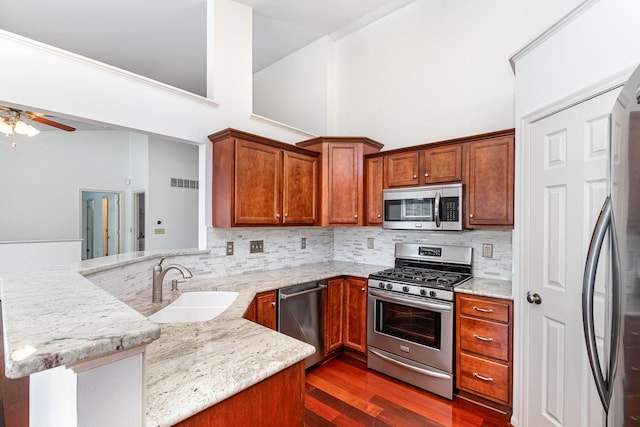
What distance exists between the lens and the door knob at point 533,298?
1.83 m

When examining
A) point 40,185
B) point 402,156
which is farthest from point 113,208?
point 402,156

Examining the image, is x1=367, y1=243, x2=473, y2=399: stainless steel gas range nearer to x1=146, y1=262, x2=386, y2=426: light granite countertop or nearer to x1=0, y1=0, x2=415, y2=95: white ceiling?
x1=146, y1=262, x2=386, y2=426: light granite countertop

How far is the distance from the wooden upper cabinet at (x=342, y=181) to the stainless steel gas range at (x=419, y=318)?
746 mm

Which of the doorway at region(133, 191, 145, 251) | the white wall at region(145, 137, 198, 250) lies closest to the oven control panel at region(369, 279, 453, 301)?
the white wall at region(145, 137, 198, 250)

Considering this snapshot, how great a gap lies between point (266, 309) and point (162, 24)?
3501 millimetres

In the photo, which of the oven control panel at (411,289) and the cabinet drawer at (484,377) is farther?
the oven control panel at (411,289)

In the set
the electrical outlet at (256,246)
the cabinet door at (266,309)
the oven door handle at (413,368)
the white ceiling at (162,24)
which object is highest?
the white ceiling at (162,24)

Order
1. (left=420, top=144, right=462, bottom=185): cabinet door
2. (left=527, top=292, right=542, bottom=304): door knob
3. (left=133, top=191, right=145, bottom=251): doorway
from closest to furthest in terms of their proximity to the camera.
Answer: (left=527, top=292, right=542, bottom=304): door knob → (left=420, top=144, right=462, bottom=185): cabinet door → (left=133, top=191, right=145, bottom=251): doorway

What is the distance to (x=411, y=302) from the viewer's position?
2.48 m

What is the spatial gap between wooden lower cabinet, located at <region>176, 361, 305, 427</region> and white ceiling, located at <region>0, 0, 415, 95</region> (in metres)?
3.54

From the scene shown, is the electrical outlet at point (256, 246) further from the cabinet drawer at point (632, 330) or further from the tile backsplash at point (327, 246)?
the cabinet drawer at point (632, 330)

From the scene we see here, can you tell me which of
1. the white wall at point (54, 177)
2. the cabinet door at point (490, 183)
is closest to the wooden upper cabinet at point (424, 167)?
the cabinet door at point (490, 183)

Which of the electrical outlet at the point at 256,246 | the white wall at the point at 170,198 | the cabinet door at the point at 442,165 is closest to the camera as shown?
the cabinet door at the point at 442,165

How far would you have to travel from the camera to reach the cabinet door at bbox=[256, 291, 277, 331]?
7.41 ft
